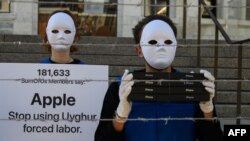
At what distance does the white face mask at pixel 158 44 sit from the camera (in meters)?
2.99

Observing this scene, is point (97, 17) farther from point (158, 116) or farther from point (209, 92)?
point (209, 92)

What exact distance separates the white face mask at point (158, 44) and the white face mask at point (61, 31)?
650mm

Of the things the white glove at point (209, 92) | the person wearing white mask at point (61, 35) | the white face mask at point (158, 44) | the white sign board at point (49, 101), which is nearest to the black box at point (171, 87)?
the white glove at point (209, 92)

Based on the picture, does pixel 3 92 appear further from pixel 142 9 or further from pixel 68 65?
pixel 142 9

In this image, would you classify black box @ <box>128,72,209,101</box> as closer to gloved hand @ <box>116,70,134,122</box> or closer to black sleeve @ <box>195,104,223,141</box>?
gloved hand @ <box>116,70,134,122</box>

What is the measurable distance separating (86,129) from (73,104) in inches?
6.6

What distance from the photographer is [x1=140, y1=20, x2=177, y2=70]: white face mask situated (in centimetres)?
299

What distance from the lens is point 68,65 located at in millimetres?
3438

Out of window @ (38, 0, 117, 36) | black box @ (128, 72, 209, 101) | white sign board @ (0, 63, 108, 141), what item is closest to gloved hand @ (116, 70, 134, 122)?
black box @ (128, 72, 209, 101)

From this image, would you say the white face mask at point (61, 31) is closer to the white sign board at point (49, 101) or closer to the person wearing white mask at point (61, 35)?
the person wearing white mask at point (61, 35)

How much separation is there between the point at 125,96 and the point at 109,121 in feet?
0.62

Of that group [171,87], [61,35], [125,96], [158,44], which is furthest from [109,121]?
[61,35]

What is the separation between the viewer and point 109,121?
2926 millimetres

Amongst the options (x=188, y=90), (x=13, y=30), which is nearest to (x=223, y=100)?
(x=188, y=90)
